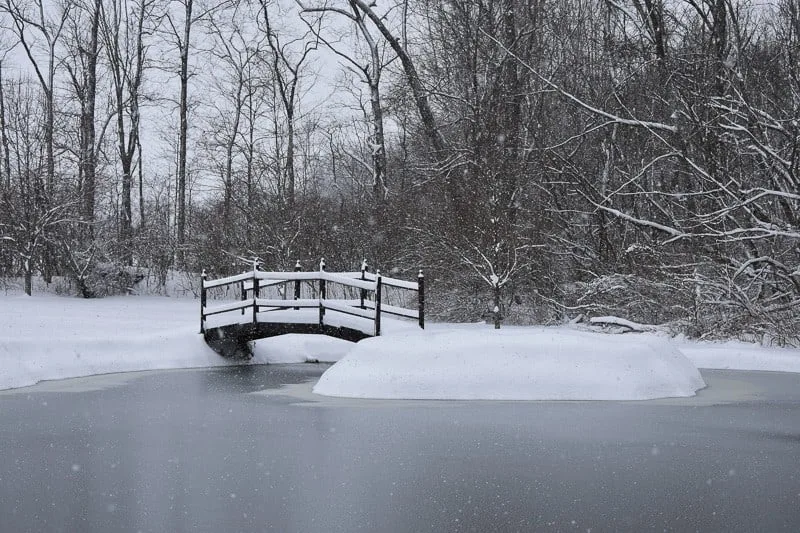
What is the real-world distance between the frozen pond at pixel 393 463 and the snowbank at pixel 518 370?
1.86 feet

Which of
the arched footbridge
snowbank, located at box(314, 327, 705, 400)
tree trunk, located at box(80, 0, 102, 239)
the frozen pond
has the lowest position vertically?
the frozen pond

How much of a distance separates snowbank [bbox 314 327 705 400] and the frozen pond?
22.4 inches

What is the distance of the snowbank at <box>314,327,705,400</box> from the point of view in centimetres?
1433

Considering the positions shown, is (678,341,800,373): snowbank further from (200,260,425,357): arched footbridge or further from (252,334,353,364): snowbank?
(252,334,353,364): snowbank

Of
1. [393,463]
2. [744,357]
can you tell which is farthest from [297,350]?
[393,463]

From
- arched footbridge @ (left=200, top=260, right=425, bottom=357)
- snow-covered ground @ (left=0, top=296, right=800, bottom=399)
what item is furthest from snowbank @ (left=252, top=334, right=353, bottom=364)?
snow-covered ground @ (left=0, top=296, right=800, bottom=399)

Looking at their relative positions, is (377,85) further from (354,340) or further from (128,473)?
(128,473)

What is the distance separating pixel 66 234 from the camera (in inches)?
1198

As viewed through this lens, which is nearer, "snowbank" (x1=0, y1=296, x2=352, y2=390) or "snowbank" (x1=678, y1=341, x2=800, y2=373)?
"snowbank" (x1=0, y1=296, x2=352, y2=390)

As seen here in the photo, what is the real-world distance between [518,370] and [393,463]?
5.41 meters

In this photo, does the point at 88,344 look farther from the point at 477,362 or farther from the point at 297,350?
the point at 477,362

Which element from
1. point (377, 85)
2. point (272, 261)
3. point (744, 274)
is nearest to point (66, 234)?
point (272, 261)

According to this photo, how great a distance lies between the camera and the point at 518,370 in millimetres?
14555

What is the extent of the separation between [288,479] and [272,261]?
76.6 feet
